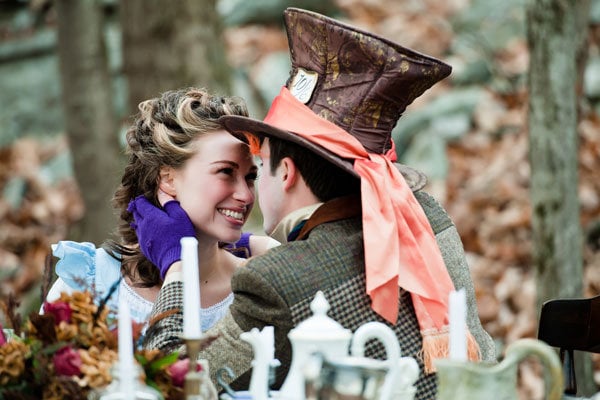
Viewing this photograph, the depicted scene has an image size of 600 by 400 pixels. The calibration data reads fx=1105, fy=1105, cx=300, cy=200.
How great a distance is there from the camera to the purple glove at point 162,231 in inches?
139

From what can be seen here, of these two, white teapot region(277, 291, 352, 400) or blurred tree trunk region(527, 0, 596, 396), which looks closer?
white teapot region(277, 291, 352, 400)

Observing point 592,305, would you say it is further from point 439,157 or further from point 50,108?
point 50,108

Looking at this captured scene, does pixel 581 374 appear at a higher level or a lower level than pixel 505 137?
lower

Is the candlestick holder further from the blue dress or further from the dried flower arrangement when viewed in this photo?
the blue dress

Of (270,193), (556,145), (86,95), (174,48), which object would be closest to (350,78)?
(270,193)

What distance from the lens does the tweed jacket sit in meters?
2.92

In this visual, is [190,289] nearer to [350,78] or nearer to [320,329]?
[320,329]

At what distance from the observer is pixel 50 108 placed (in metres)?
12.6

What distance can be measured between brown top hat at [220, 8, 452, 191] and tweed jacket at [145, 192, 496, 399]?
0.77 feet

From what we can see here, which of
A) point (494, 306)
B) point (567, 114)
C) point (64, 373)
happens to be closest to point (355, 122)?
point (64, 373)

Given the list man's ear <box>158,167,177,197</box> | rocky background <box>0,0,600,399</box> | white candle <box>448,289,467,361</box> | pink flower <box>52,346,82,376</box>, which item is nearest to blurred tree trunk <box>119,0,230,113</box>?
rocky background <box>0,0,600,399</box>

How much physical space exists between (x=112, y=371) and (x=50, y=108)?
10.8m

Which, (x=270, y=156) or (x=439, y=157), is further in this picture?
(x=439, y=157)

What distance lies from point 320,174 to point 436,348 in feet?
1.94
